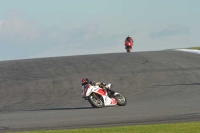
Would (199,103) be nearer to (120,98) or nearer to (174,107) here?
(174,107)

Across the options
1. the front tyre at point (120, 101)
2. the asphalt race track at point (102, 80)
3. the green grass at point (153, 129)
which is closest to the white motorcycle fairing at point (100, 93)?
the front tyre at point (120, 101)

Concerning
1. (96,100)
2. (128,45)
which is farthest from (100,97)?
(128,45)

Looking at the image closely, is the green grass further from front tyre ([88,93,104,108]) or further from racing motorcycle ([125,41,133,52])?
racing motorcycle ([125,41,133,52])

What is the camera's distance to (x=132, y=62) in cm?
3422

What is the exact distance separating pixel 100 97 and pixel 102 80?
9039mm

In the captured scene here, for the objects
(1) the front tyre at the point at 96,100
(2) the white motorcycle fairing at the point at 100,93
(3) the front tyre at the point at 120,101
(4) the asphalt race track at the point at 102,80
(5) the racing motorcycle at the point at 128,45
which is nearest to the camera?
(4) the asphalt race track at the point at 102,80

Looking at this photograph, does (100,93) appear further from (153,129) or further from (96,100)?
(153,129)

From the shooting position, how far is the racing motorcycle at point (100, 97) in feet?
66.3

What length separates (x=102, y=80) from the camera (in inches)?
1166

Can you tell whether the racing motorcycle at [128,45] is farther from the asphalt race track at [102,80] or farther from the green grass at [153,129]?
the green grass at [153,129]

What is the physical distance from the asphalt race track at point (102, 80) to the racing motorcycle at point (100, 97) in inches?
11.5

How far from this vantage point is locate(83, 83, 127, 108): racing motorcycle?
66.3ft

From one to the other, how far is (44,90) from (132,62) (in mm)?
7951

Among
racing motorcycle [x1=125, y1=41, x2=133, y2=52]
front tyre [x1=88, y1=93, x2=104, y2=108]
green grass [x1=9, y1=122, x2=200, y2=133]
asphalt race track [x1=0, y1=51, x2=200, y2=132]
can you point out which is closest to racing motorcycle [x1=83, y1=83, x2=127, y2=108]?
front tyre [x1=88, y1=93, x2=104, y2=108]
